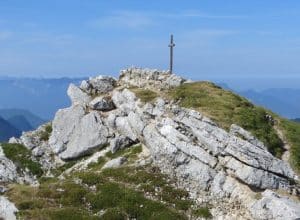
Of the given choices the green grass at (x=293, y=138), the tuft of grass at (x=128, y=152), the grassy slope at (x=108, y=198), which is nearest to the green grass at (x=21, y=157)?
the tuft of grass at (x=128, y=152)

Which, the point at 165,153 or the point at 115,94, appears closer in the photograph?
the point at 165,153

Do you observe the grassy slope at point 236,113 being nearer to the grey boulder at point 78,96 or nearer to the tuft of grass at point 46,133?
the grey boulder at point 78,96

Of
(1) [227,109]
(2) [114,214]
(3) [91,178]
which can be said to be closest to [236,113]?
(1) [227,109]

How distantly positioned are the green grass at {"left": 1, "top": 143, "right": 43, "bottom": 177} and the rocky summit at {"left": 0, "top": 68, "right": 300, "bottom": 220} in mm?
92

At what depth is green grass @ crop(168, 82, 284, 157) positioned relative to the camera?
4316 cm

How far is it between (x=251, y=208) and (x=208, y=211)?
2.84 meters

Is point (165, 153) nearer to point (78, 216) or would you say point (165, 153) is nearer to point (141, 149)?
point (141, 149)

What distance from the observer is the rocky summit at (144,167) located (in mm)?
33719

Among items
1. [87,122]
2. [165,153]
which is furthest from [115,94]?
[165,153]

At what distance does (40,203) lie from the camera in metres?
33.6

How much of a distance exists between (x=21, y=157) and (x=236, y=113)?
67.1 ft

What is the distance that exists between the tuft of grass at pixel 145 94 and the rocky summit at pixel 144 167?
94 millimetres

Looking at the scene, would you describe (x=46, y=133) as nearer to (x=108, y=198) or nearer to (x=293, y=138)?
(x=108, y=198)

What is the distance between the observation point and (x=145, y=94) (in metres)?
49.3
